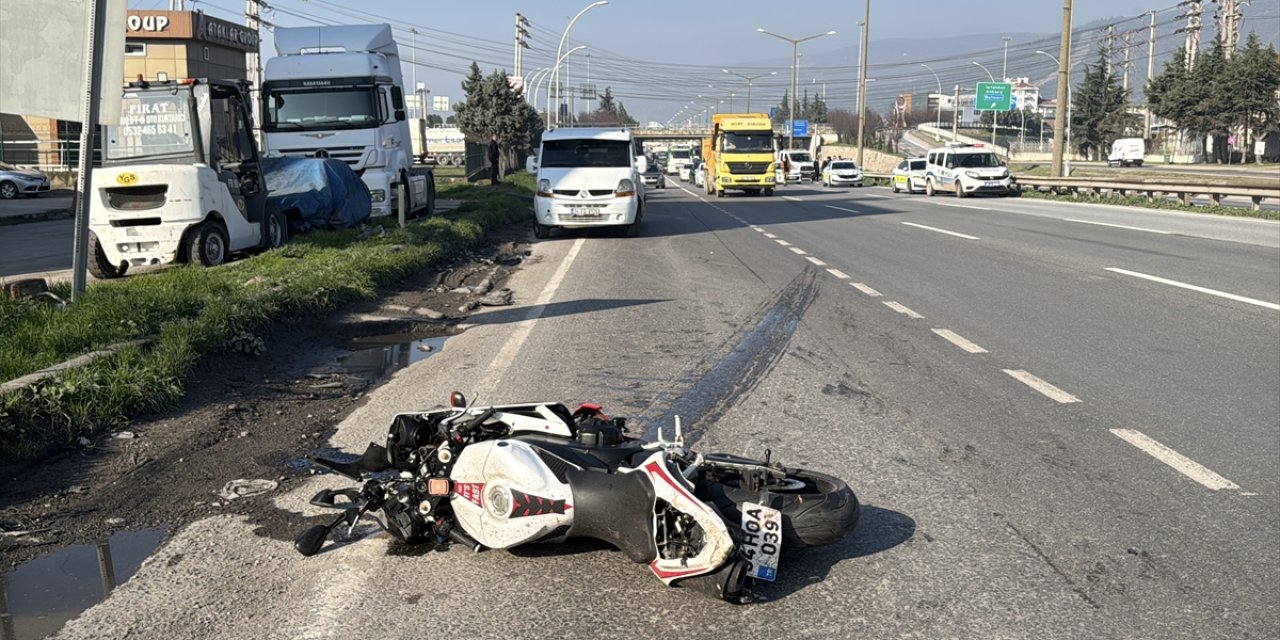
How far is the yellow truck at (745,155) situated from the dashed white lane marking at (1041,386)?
1354 inches

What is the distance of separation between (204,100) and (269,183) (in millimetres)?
4023

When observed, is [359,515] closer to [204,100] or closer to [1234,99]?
[204,100]

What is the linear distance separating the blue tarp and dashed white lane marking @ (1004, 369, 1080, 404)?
523 inches

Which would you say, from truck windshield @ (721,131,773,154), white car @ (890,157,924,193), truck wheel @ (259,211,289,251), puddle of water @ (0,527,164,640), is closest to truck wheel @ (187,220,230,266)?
truck wheel @ (259,211,289,251)

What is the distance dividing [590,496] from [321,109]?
64.2ft

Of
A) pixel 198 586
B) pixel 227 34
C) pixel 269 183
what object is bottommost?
pixel 198 586

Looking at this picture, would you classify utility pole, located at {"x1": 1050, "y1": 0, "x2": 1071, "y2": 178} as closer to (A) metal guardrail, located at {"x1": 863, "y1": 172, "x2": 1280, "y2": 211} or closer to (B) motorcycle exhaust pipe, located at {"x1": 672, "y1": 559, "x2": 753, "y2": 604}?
(A) metal guardrail, located at {"x1": 863, "y1": 172, "x2": 1280, "y2": 211}

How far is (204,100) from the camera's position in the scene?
1444 cm

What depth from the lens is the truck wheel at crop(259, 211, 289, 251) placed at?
52.8 ft

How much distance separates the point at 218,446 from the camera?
6125mm

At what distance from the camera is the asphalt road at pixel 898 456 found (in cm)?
386

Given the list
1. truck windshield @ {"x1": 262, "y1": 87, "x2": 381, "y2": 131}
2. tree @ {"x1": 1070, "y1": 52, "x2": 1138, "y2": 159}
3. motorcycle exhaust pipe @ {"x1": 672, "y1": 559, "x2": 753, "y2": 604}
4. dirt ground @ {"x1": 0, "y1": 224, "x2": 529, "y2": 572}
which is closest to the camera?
motorcycle exhaust pipe @ {"x1": 672, "y1": 559, "x2": 753, "y2": 604}

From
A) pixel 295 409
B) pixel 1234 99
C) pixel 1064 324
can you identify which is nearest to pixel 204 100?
pixel 295 409

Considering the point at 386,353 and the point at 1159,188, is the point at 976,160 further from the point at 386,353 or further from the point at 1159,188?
the point at 386,353
